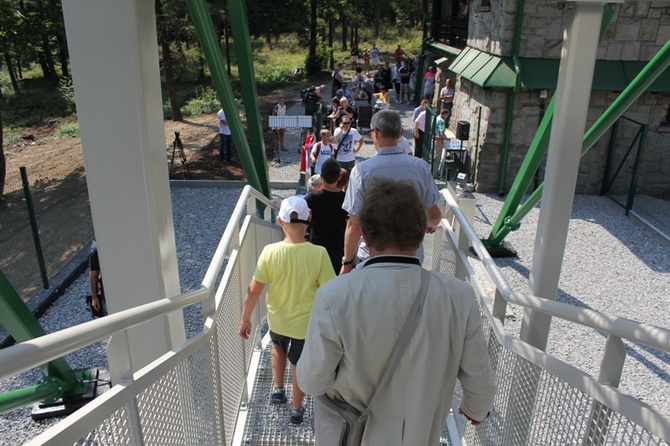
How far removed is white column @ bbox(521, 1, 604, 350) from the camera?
2453 millimetres

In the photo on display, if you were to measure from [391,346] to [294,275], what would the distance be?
1.43 m

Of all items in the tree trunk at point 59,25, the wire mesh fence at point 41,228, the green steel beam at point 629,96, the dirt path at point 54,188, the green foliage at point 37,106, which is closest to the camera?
the green steel beam at point 629,96

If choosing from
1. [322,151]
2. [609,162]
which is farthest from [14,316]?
[609,162]

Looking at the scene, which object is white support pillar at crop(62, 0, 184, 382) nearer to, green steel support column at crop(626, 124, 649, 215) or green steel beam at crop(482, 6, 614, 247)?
green steel beam at crop(482, 6, 614, 247)

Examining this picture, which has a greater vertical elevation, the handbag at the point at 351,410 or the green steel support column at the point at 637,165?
the handbag at the point at 351,410

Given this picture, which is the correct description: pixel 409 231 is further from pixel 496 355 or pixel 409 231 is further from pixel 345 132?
pixel 345 132

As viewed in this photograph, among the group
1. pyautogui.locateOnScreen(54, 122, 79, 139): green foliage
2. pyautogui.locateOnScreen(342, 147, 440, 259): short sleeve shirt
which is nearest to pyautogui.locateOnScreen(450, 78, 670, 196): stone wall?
pyautogui.locateOnScreen(342, 147, 440, 259): short sleeve shirt

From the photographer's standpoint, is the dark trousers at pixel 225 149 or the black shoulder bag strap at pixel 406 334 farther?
the dark trousers at pixel 225 149

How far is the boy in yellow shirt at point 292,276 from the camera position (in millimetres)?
3172

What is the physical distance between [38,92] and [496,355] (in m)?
34.9

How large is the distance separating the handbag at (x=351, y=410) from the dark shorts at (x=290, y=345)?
1214 millimetres

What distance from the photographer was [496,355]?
2719 millimetres

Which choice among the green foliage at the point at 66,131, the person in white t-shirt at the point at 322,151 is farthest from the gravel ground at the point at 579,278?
the green foliage at the point at 66,131

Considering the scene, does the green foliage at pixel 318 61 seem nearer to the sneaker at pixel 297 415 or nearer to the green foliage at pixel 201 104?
the green foliage at pixel 201 104
